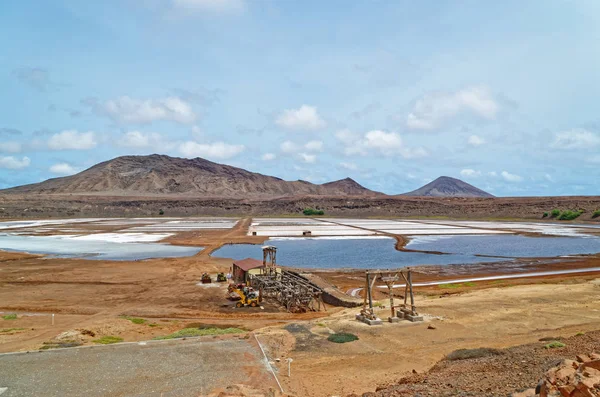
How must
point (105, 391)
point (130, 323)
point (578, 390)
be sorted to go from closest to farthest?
point (578, 390) → point (105, 391) → point (130, 323)

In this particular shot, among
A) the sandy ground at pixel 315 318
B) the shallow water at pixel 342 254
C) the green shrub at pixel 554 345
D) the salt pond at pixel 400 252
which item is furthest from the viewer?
the salt pond at pixel 400 252

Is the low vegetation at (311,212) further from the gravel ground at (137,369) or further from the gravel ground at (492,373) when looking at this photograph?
the gravel ground at (492,373)

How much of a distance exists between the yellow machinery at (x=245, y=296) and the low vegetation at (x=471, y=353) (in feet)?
43.3

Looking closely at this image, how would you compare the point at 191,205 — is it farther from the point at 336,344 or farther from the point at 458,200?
the point at 336,344

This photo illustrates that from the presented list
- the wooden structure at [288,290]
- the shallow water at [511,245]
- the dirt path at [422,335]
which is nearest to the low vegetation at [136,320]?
the dirt path at [422,335]

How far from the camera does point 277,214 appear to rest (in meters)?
131

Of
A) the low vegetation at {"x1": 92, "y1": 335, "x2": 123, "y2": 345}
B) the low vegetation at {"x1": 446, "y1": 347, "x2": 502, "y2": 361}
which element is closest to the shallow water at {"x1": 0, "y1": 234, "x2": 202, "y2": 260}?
the low vegetation at {"x1": 92, "y1": 335, "x2": 123, "y2": 345}

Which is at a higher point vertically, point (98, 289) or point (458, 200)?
point (458, 200)

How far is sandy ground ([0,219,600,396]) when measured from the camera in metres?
13.2

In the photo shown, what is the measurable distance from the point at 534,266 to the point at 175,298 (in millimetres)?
31314

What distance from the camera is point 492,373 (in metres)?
10.4

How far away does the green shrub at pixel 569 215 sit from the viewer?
96438mm

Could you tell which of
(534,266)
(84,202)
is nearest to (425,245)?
(534,266)

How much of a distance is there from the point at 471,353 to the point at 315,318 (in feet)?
28.7
